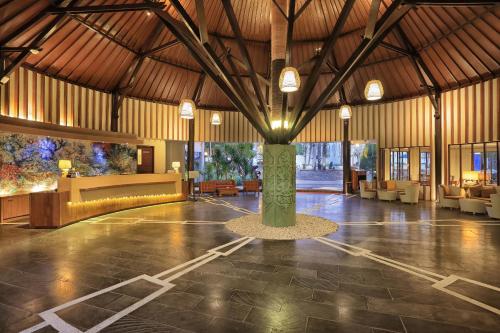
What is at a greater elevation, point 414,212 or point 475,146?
point 475,146

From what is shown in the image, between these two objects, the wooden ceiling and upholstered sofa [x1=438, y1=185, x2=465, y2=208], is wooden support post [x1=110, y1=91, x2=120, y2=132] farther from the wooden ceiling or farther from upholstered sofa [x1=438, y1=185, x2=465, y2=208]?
upholstered sofa [x1=438, y1=185, x2=465, y2=208]

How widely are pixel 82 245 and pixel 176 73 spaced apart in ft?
33.2

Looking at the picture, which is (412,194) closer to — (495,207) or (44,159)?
(495,207)

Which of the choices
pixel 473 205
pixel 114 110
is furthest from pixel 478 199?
pixel 114 110

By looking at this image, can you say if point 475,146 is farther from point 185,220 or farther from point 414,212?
point 185,220

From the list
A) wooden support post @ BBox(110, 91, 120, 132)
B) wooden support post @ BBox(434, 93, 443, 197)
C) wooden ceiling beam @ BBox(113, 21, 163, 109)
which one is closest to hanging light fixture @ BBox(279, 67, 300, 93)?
wooden ceiling beam @ BBox(113, 21, 163, 109)

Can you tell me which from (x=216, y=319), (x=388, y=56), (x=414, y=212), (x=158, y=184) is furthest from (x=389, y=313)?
(x=388, y=56)

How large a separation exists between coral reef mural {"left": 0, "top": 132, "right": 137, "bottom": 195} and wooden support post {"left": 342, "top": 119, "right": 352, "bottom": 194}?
1091 centimetres

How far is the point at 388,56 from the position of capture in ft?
40.4

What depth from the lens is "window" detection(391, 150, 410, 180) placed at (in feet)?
46.1

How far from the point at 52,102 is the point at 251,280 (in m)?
9.97

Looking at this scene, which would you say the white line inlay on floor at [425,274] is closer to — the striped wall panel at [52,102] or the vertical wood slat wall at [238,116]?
the vertical wood slat wall at [238,116]

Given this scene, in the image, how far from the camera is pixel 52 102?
9.76 metres

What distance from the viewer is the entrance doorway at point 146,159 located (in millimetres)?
13513
